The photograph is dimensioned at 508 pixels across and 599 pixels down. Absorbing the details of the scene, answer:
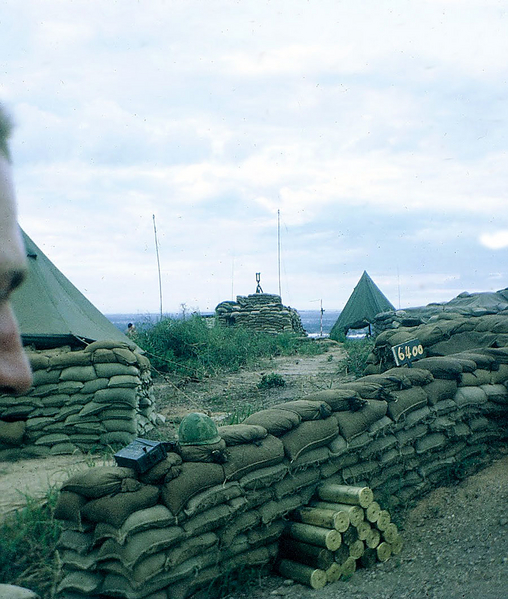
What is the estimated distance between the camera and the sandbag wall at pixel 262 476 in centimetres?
307

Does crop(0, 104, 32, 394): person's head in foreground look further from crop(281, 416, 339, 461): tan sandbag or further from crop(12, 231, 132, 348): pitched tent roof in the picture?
crop(12, 231, 132, 348): pitched tent roof

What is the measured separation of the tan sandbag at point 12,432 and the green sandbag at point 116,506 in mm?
3138

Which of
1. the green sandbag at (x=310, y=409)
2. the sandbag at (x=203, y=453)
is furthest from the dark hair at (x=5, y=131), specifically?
the green sandbag at (x=310, y=409)

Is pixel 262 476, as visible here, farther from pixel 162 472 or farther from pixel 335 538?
pixel 162 472

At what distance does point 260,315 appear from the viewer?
2050 cm

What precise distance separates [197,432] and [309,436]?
36.7 inches

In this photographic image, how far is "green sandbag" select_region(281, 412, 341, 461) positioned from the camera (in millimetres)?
3979

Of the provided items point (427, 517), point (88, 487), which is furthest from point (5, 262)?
point (427, 517)

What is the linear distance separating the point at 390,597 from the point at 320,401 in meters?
1.40

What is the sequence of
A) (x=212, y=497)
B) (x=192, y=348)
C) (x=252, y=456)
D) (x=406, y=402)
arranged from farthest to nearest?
(x=192, y=348)
(x=406, y=402)
(x=252, y=456)
(x=212, y=497)

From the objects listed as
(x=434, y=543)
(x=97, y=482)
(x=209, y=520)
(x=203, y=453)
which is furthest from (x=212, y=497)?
(x=434, y=543)

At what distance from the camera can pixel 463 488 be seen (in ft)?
16.6

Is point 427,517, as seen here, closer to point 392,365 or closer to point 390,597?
point 390,597

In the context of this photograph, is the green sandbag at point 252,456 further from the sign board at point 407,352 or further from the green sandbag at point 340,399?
the sign board at point 407,352
